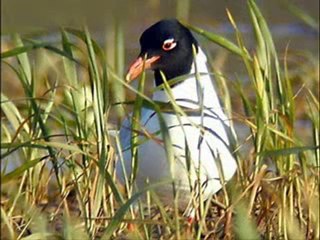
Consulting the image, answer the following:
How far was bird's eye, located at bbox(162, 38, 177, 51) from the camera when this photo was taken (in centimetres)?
471

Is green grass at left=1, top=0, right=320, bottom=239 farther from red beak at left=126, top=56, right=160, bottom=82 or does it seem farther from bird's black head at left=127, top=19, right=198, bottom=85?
bird's black head at left=127, top=19, right=198, bottom=85

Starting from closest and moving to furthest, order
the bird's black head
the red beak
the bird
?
the bird
the red beak
the bird's black head

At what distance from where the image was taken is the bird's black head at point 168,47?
4.68 m

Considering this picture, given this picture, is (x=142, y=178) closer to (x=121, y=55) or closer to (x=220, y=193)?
(x=220, y=193)

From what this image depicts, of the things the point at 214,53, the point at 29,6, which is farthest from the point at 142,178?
the point at 29,6

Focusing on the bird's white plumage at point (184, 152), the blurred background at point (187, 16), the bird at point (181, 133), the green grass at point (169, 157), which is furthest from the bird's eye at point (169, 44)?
the blurred background at point (187, 16)

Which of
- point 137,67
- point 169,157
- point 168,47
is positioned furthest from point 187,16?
point 169,157

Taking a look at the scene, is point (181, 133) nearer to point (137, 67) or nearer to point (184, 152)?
point (184, 152)

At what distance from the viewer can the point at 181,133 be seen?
14.0 feet

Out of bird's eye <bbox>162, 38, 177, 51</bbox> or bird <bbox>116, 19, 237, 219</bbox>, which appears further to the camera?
bird's eye <bbox>162, 38, 177, 51</bbox>

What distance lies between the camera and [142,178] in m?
4.36

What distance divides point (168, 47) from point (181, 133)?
545 mm

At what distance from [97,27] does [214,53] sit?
1248mm

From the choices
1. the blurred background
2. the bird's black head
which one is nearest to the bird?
the bird's black head
